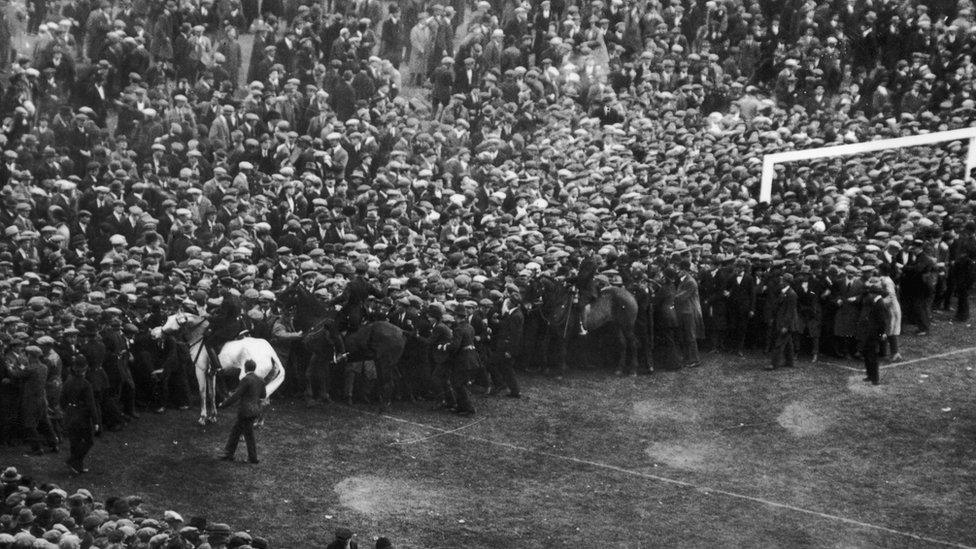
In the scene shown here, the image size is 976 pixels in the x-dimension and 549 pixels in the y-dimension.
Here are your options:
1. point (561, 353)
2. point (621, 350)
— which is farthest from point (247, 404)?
point (621, 350)

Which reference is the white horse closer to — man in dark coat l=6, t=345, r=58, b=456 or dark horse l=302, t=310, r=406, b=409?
dark horse l=302, t=310, r=406, b=409

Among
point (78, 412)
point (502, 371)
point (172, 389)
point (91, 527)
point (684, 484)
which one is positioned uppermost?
point (502, 371)

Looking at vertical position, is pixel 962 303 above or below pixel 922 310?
above

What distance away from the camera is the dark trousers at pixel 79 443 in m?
20.0

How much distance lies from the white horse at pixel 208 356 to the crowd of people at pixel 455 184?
0.21 meters

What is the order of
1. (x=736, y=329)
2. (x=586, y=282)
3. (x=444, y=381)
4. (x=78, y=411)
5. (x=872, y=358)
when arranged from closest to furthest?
(x=78, y=411), (x=444, y=381), (x=872, y=358), (x=586, y=282), (x=736, y=329)

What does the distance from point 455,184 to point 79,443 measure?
33.4ft

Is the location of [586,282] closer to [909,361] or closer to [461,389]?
[461,389]

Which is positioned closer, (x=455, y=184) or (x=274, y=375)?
(x=274, y=375)

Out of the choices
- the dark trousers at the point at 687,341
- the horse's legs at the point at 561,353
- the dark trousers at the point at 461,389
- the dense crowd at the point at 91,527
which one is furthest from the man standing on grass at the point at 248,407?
the dark trousers at the point at 687,341

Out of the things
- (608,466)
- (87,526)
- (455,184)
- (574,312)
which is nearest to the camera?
(87,526)

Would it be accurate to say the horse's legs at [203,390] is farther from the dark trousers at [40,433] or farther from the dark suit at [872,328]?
the dark suit at [872,328]

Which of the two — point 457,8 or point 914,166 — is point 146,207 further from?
point 914,166

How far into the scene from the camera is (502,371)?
2422cm
